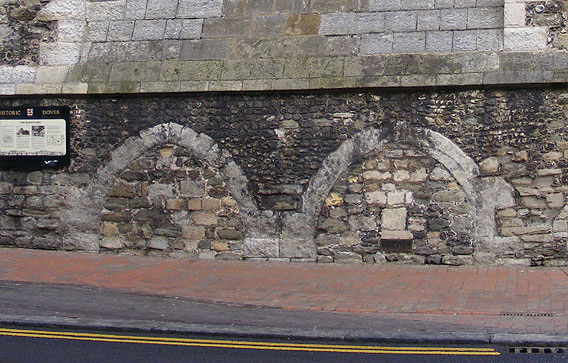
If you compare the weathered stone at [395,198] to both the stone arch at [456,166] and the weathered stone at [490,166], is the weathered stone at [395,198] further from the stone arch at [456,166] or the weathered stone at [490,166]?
the weathered stone at [490,166]

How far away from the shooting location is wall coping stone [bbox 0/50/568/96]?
1020cm

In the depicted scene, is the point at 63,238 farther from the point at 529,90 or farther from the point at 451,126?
the point at 529,90

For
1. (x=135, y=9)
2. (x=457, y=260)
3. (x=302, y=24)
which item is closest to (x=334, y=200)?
(x=457, y=260)

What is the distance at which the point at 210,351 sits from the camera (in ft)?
21.0

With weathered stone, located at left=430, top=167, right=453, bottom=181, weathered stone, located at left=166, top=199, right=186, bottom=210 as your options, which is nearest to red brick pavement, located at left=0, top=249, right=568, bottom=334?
weathered stone, located at left=166, top=199, right=186, bottom=210

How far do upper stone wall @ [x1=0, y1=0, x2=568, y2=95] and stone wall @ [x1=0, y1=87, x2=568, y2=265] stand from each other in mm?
262

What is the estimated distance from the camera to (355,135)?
10.7 meters

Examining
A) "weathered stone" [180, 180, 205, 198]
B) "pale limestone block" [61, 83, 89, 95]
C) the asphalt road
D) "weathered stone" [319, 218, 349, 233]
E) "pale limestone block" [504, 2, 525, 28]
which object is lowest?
the asphalt road

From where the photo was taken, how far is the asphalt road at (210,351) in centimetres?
612

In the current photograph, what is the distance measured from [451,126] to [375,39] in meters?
1.60

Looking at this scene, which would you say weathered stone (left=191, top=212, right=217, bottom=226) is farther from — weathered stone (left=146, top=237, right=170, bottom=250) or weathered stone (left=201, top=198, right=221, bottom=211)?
weathered stone (left=146, top=237, right=170, bottom=250)

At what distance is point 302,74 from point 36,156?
4.24m

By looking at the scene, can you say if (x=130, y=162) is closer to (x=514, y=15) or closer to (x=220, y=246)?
(x=220, y=246)

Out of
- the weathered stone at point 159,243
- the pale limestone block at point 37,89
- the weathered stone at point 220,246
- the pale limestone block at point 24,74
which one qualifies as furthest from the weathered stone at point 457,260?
the pale limestone block at point 24,74
